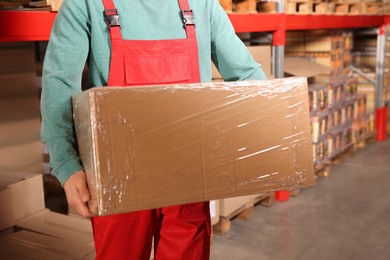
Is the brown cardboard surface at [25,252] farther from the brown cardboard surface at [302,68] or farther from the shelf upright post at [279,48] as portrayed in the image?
the brown cardboard surface at [302,68]

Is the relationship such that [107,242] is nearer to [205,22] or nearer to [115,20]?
[115,20]

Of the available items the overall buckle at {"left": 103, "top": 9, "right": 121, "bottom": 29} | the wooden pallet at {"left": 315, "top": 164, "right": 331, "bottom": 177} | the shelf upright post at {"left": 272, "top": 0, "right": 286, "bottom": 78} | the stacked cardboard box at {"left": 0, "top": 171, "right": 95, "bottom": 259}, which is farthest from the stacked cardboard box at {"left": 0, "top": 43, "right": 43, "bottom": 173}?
the wooden pallet at {"left": 315, "top": 164, "right": 331, "bottom": 177}

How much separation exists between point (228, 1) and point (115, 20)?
2.21m

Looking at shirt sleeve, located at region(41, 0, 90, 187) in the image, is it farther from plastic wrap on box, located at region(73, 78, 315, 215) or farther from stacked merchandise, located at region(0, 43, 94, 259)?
stacked merchandise, located at region(0, 43, 94, 259)

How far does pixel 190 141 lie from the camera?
163 centimetres

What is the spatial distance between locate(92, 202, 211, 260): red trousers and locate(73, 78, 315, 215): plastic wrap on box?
0.85ft

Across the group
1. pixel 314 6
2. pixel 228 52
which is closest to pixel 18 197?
pixel 228 52

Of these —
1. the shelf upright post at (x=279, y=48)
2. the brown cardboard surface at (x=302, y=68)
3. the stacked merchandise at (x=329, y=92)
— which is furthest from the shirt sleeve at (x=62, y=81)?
the stacked merchandise at (x=329, y=92)

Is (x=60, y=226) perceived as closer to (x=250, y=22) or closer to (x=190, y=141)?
(x=190, y=141)

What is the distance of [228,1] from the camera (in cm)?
377

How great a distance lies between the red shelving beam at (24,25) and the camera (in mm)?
2230

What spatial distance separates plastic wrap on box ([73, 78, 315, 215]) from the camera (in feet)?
5.04

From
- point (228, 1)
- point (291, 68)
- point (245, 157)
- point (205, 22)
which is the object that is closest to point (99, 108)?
point (245, 157)

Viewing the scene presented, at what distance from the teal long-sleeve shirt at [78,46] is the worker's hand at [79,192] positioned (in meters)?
0.02
